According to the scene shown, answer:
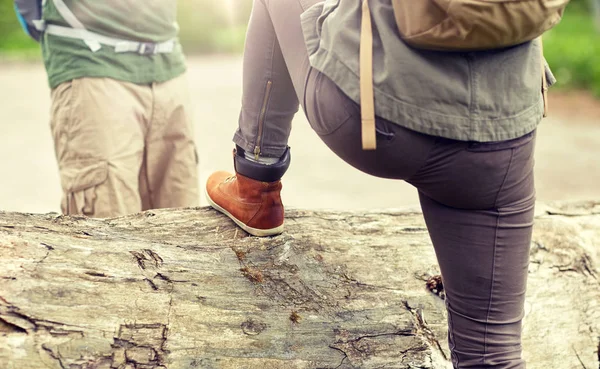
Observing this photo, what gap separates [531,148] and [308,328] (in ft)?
2.41

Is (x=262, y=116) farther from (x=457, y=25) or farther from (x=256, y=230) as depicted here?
(x=457, y=25)

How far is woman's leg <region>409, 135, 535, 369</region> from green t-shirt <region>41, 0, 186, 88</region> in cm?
146

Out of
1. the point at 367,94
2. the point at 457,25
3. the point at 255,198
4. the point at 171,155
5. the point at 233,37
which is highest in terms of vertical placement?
the point at 457,25

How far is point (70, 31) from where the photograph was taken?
2.52 m

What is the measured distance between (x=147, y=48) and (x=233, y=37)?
1162 centimetres

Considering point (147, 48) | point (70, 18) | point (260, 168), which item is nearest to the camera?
point (260, 168)

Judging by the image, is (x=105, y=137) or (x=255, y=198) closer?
(x=255, y=198)

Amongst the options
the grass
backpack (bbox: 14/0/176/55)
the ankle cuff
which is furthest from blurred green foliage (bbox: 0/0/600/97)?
the ankle cuff

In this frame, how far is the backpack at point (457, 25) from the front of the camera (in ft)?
3.98

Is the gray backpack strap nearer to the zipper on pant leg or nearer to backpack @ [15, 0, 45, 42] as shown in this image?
backpack @ [15, 0, 45, 42]

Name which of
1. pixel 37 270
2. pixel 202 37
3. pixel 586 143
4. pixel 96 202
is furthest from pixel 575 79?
pixel 37 270

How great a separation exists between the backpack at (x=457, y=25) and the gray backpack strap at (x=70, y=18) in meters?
1.47

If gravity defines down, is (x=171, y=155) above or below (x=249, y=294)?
below

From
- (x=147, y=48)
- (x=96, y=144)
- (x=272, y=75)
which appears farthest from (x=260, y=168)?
(x=147, y=48)
